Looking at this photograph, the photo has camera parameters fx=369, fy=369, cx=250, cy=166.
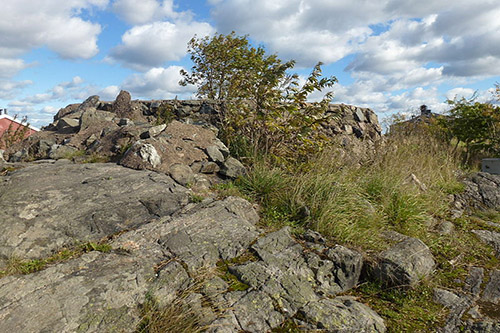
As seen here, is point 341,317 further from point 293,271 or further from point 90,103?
point 90,103

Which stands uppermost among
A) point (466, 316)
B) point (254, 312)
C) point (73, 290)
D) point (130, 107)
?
point (130, 107)

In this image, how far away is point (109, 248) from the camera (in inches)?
136

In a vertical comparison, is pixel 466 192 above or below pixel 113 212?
below

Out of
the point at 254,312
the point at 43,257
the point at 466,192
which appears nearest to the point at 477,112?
the point at 466,192

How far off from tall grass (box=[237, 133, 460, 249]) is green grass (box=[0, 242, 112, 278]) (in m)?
2.04

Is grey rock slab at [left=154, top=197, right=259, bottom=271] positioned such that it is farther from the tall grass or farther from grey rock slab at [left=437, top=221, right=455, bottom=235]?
grey rock slab at [left=437, top=221, right=455, bottom=235]

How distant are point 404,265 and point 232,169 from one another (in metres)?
2.79

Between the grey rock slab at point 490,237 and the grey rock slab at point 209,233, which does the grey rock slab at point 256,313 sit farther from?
the grey rock slab at point 490,237

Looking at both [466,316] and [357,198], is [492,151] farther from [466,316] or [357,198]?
[466,316]

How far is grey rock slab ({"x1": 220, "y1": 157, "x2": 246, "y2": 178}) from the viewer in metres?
5.59

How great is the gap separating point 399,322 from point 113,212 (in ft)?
10.1

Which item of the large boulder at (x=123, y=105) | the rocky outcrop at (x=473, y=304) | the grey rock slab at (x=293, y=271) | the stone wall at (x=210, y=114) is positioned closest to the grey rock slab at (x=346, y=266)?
the grey rock slab at (x=293, y=271)

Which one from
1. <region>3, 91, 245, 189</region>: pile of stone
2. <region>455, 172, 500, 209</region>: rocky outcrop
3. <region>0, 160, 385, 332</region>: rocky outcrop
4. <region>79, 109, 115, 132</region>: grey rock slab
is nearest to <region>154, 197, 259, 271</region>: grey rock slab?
<region>0, 160, 385, 332</region>: rocky outcrop

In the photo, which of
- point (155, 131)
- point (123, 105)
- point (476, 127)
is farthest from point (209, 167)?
point (476, 127)
